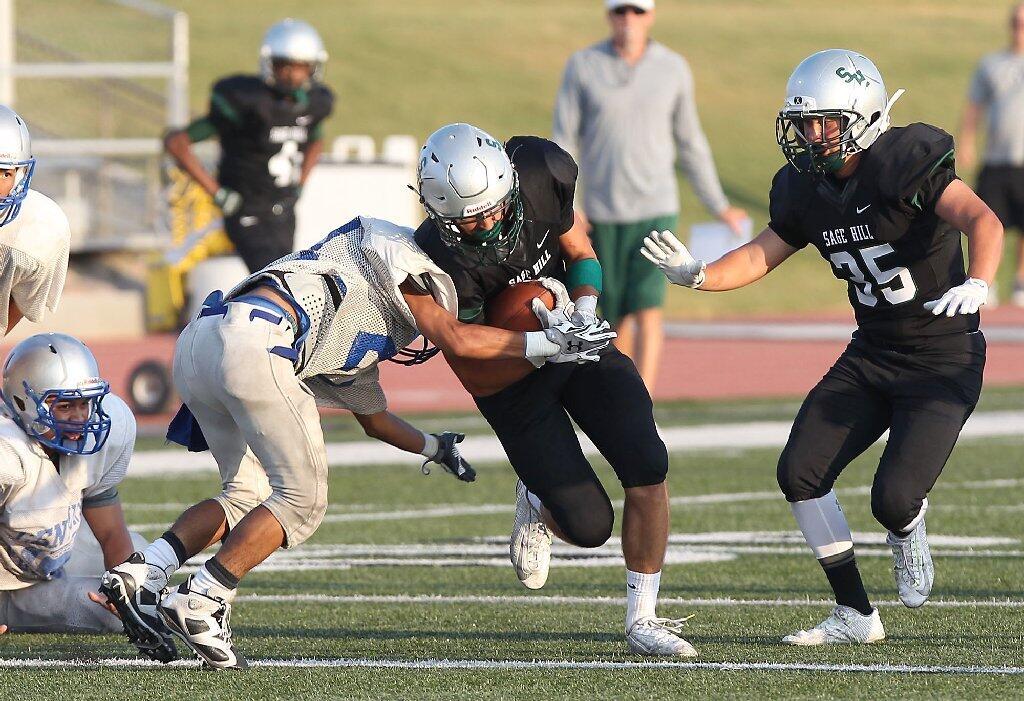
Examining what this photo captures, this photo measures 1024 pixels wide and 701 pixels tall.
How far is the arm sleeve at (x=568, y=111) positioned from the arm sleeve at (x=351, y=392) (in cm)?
438

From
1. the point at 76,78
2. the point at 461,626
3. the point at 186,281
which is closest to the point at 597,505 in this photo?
the point at 461,626

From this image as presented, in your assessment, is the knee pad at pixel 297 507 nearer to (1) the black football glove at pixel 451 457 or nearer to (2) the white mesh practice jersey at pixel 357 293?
(2) the white mesh practice jersey at pixel 357 293

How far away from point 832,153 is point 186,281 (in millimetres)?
8905

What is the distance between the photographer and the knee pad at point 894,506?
201 inches

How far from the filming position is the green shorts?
9094mm

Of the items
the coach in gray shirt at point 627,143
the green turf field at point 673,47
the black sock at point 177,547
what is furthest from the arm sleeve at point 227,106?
the green turf field at point 673,47

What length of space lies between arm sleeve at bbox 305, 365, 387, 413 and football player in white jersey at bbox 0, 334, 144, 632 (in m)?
0.66

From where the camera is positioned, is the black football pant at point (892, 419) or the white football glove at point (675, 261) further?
the white football glove at point (675, 261)

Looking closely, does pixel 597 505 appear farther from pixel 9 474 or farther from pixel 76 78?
pixel 76 78

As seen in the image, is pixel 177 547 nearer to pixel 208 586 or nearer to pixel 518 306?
pixel 208 586

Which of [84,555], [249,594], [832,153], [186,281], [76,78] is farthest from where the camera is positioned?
[76,78]

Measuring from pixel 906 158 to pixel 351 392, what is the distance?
65.0 inches

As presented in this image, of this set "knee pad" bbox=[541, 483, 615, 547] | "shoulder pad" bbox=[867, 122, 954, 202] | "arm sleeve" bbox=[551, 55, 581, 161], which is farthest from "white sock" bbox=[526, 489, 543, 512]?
"arm sleeve" bbox=[551, 55, 581, 161]

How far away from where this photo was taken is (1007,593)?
572 cm
